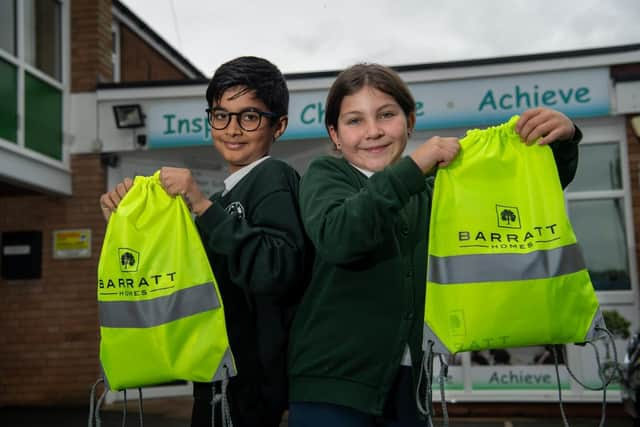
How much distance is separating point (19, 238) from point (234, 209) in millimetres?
7528

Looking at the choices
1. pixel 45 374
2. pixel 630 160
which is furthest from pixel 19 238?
pixel 630 160

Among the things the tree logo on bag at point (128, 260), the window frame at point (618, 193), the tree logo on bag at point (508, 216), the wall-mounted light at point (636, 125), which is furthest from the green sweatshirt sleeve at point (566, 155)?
the wall-mounted light at point (636, 125)

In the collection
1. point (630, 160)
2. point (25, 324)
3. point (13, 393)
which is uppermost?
point (630, 160)

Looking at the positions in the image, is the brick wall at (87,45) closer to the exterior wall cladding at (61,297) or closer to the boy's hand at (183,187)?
the exterior wall cladding at (61,297)

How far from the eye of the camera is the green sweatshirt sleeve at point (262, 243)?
1677 millimetres

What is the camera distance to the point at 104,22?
884 cm

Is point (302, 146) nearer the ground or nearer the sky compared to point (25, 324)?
nearer the sky

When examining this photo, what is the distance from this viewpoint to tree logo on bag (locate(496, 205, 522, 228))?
1.67m

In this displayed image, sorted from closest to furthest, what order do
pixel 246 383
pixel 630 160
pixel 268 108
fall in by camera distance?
pixel 246 383, pixel 268 108, pixel 630 160

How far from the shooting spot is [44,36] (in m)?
8.44

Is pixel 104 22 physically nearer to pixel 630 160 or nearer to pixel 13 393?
pixel 13 393

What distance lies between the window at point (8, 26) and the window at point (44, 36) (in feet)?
0.67

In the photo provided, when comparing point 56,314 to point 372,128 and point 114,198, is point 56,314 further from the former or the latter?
point 372,128

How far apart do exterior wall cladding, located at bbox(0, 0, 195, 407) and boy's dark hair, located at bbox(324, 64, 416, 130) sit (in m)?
6.91
